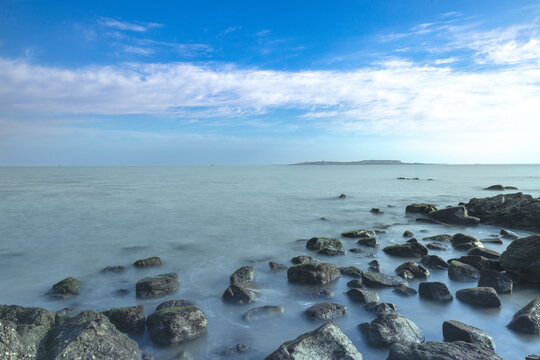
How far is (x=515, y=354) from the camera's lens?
19.3 feet

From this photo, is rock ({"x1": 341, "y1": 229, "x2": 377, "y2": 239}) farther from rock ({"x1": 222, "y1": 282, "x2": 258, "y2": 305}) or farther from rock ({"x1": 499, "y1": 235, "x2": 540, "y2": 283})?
rock ({"x1": 222, "y1": 282, "x2": 258, "y2": 305})

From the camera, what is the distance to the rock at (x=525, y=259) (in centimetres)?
909

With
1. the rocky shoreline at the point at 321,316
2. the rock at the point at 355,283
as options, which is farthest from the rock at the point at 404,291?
the rock at the point at 355,283

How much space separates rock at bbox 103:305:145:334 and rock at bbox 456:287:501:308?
23.3 feet

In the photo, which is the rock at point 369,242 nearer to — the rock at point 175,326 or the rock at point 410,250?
the rock at point 410,250

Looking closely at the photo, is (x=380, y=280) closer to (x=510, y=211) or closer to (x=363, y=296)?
(x=363, y=296)

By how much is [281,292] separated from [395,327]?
10.6ft

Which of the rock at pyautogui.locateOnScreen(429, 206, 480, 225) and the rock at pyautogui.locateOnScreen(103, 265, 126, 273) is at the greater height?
the rock at pyautogui.locateOnScreen(429, 206, 480, 225)

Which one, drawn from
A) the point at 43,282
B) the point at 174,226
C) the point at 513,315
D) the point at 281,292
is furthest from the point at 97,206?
the point at 513,315

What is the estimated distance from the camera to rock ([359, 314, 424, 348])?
6.01 metres

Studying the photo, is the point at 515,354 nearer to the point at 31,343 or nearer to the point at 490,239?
the point at 31,343

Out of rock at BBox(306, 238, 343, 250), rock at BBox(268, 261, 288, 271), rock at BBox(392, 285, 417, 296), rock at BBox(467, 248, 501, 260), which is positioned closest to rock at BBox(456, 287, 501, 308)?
rock at BBox(392, 285, 417, 296)

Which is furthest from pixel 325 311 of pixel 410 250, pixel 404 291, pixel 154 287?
pixel 410 250

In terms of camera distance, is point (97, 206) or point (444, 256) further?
point (97, 206)
